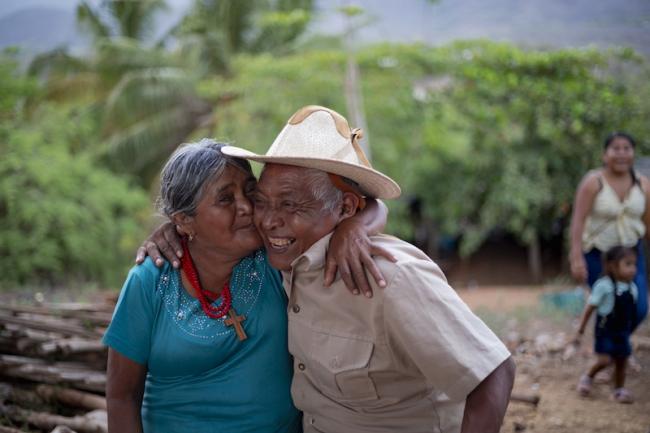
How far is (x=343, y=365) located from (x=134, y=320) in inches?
32.7

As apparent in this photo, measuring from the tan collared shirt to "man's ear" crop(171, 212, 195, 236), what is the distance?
0.43 m

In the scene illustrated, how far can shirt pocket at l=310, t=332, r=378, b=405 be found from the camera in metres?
2.21

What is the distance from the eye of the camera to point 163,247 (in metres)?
2.60

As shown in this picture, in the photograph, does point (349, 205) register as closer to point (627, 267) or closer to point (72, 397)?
point (72, 397)

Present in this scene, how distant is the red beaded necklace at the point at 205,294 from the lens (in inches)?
99.1

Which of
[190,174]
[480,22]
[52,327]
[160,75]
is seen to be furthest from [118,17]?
[190,174]

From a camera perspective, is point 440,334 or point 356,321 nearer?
point 440,334

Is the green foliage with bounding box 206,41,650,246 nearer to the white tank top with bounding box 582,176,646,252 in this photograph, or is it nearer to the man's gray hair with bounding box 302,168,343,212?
the white tank top with bounding box 582,176,646,252

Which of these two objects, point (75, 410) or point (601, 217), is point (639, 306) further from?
point (75, 410)

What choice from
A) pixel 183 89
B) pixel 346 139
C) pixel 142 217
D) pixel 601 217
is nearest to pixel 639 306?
pixel 601 217

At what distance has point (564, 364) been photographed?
18.2 feet

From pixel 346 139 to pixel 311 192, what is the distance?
0.84 feet

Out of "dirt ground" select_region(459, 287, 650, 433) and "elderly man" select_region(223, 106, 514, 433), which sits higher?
"elderly man" select_region(223, 106, 514, 433)

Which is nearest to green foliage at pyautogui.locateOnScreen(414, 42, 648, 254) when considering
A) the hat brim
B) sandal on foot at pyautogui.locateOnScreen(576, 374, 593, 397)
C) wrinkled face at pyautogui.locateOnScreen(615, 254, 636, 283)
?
wrinkled face at pyautogui.locateOnScreen(615, 254, 636, 283)
